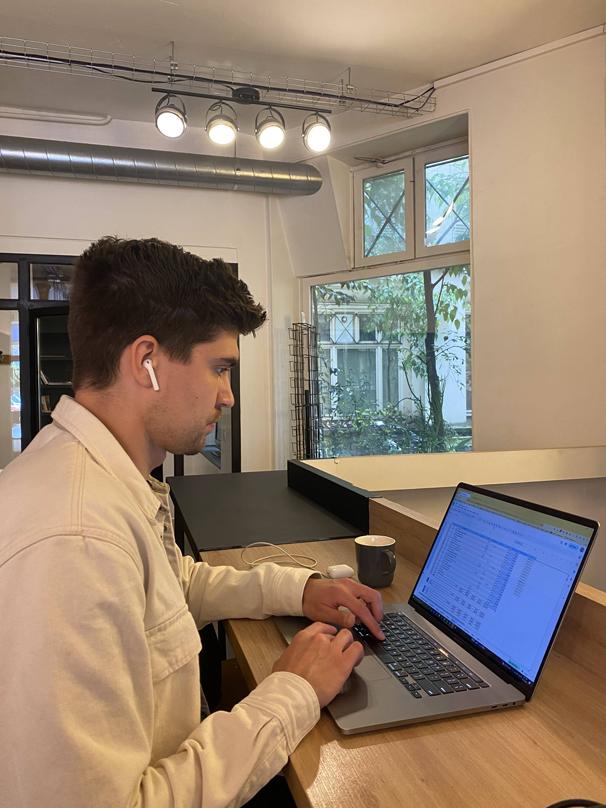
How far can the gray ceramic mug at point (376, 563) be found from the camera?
4.09ft

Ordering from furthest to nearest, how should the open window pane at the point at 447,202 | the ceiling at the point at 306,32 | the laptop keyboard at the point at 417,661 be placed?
the open window pane at the point at 447,202
the ceiling at the point at 306,32
the laptop keyboard at the point at 417,661

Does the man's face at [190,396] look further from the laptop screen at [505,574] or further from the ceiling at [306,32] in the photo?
the ceiling at [306,32]

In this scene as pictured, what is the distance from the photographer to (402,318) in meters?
4.33

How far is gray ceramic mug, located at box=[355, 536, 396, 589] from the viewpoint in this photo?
49.1 inches

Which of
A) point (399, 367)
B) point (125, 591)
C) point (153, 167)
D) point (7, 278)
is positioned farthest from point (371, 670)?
point (7, 278)

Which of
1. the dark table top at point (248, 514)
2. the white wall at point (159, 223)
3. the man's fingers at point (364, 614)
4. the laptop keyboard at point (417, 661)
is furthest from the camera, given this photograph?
the white wall at point (159, 223)

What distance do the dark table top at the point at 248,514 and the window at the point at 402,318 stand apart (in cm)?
187

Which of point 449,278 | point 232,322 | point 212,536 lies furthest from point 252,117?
point 232,322

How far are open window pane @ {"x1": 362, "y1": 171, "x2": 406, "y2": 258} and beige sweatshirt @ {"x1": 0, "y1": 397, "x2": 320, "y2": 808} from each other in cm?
386

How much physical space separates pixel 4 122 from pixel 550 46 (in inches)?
137

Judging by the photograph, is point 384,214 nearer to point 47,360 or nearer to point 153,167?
point 153,167

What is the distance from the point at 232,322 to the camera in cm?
85

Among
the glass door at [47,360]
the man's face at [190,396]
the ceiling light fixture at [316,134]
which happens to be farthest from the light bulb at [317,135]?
the man's face at [190,396]

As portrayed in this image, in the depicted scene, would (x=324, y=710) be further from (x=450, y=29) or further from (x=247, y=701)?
(x=450, y=29)
